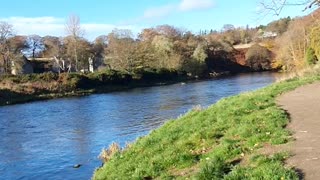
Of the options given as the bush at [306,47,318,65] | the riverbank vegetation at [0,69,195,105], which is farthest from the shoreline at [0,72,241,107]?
the bush at [306,47,318,65]

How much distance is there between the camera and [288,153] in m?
8.95

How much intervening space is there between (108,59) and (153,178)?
256 ft

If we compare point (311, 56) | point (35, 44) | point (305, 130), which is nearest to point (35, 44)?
point (35, 44)

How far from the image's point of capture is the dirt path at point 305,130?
26.3 ft

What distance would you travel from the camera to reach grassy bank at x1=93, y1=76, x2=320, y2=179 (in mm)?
8523

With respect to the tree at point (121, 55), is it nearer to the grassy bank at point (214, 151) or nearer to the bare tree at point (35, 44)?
the bare tree at point (35, 44)

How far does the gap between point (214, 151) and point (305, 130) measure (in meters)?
2.56

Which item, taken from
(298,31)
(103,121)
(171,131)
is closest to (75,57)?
(298,31)

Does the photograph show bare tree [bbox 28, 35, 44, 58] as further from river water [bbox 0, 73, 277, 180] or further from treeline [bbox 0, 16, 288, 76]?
river water [bbox 0, 73, 277, 180]

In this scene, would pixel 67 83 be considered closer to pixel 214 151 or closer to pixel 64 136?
pixel 64 136

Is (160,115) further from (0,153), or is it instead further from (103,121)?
(0,153)

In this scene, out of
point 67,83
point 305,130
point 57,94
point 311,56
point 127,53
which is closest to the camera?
point 305,130

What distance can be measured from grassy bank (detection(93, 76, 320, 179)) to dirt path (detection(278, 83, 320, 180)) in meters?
0.28

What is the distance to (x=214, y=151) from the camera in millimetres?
10266
